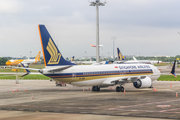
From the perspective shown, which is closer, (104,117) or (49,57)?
(104,117)

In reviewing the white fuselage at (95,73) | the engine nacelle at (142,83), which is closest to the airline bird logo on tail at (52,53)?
the white fuselage at (95,73)

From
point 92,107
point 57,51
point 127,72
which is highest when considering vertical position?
point 57,51

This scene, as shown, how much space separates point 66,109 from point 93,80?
49.7 feet

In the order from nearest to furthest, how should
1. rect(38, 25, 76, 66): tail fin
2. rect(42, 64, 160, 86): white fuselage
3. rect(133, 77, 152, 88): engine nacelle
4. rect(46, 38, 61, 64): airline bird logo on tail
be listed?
rect(38, 25, 76, 66): tail fin, rect(46, 38, 61, 64): airline bird logo on tail, rect(42, 64, 160, 86): white fuselage, rect(133, 77, 152, 88): engine nacelle

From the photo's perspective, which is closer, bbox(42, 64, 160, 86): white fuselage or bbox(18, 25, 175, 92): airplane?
bbox(18, 25, 175, 92): airplane

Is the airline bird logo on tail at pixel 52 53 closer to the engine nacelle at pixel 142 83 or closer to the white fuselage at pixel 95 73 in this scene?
the white fuselage at pixel 95 73

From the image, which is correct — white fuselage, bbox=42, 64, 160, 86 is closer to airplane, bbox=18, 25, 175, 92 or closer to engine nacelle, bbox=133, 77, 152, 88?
airplane, bbox=18, 25, 175, 92

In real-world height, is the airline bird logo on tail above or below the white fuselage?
above

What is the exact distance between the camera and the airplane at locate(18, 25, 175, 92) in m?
37.4

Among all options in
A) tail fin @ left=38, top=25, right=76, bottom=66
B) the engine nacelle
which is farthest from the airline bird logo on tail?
the engine nacelle

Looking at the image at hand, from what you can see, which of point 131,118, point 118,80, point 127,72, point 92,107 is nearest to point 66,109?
point 92,107

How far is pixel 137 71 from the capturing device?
151 ft

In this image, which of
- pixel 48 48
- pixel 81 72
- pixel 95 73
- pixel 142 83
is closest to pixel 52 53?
pixel 48 48

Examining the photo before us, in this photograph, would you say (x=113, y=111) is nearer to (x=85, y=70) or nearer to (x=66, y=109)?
(x=66, y=109)
